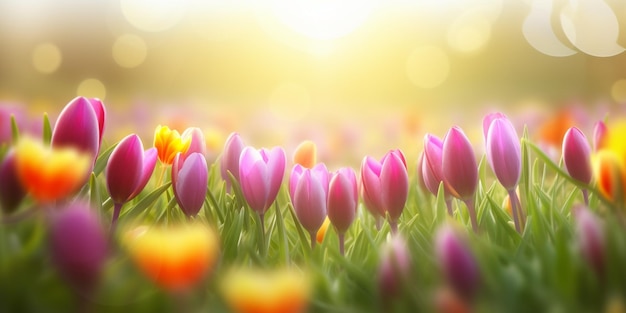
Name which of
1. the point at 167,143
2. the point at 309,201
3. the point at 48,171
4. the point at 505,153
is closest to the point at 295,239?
the point at 309,201

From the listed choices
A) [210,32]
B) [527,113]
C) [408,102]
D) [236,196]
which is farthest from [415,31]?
[236,196]

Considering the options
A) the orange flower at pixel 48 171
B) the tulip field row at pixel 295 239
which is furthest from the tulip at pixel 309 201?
the orange flower at pixel 48 171

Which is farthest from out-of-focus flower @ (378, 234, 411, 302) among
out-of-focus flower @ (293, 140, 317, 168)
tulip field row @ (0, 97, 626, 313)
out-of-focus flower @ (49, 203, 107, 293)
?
out-of-focus flower @ (293, 140, 317, 168)

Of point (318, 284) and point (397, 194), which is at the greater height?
point (397, 194)

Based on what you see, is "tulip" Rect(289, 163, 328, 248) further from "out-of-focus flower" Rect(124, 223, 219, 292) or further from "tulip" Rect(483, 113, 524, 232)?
"out-of-focus flower" Rect(124, 223, 219, 292)

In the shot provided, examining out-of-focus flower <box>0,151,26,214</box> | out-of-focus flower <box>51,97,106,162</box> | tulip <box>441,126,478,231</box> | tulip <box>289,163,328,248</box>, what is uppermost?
tulip <box>441,126,478,231</box>

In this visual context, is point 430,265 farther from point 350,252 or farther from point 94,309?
point 94,309
